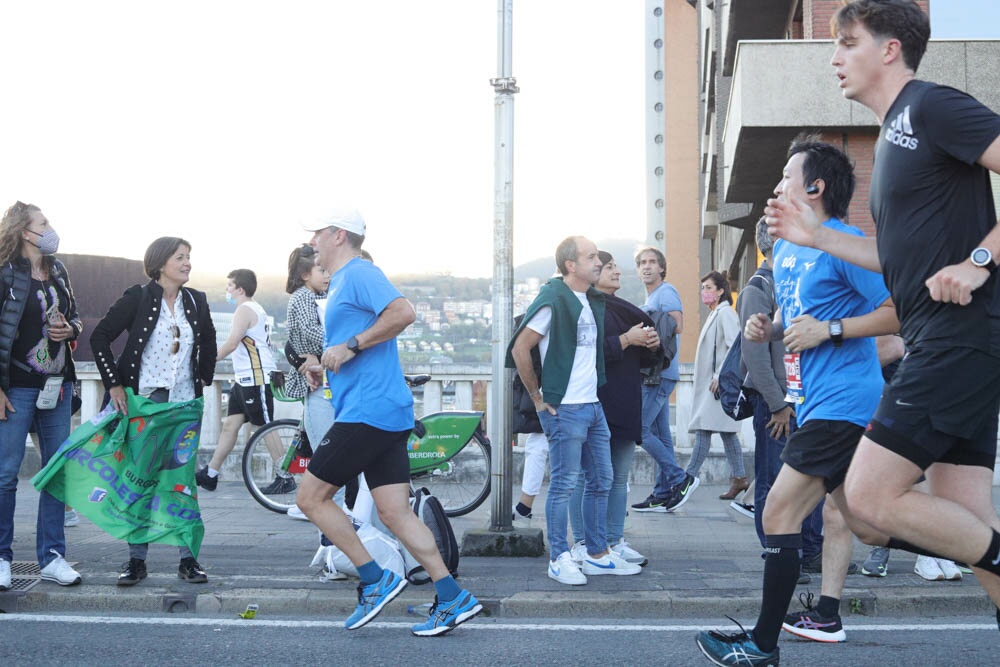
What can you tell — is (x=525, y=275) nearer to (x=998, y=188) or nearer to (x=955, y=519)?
(x=955, y=519)

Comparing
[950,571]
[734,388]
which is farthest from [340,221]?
[950,571]

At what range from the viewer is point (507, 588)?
20.4 ft

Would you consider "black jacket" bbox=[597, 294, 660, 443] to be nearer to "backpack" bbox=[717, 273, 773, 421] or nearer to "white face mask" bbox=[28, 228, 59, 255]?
"backpack" bbox=[717, 273, 773, 421]

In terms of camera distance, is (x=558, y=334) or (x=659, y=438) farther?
(x=659, y=438)

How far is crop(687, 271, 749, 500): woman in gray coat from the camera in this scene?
9758 mm

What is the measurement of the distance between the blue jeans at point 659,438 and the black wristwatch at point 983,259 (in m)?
6.13

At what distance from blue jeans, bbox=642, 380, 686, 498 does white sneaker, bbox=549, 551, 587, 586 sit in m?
3.06

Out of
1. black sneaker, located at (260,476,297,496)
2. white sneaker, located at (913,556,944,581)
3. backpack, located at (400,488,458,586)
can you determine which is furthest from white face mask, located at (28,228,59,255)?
white sneaker, located at (913,556,944,581)

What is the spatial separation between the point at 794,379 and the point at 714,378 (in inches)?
184

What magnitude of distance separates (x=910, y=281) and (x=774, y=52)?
38.1ft

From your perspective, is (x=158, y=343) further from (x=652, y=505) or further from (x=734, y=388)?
(x=652, y=505)

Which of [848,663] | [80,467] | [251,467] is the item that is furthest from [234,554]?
[848,663]

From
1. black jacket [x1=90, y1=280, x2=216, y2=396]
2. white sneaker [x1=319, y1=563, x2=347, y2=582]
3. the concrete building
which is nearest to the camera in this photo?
black jacket [x1=90, y1=280, x2=216, y2=396]

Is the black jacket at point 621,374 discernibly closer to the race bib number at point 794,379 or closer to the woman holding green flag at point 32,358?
the race bib number at point 794,379
